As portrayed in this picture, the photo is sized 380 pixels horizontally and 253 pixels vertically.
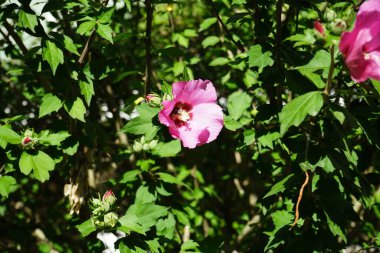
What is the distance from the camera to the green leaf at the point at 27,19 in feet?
6.21

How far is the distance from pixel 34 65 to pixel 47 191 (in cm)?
256

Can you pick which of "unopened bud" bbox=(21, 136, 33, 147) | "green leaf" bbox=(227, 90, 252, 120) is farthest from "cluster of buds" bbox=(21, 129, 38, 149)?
"green leaf" bbox=(227, 90, 252, 120)

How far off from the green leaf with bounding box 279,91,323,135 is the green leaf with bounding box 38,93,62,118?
1.19m

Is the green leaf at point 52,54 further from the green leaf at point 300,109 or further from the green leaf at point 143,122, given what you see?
the green leaf at point 300,109

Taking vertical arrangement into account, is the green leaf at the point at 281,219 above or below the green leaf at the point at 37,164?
below

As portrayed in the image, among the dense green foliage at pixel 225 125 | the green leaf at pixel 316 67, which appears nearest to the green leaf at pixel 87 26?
the dense green foliage at pixel 225 125

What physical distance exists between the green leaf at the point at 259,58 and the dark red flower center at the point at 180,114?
1.11 feet

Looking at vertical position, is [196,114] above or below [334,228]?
above

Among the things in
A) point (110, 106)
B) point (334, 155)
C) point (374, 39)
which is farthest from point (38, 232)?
point (374, 39)

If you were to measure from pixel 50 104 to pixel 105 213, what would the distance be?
671mm

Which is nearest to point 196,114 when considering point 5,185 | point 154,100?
point 154,100

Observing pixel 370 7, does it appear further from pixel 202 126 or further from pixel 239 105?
pixel 239 105

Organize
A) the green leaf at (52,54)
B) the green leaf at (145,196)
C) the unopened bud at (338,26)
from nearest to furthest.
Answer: the unopened bud at (338,26), the green leaf at (52,54), the green leaf at (145,196)

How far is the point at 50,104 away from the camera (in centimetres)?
219
